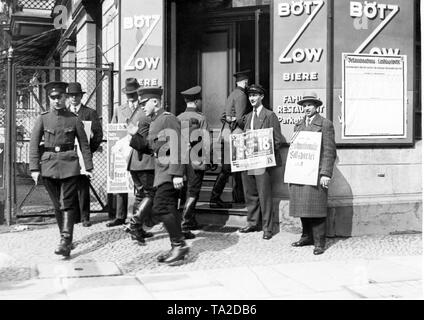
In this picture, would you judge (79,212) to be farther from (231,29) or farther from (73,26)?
(73,26)

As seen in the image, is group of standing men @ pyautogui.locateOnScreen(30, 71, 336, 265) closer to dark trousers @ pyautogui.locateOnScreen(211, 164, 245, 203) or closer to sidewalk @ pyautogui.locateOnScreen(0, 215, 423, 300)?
dark trousers @ pyautogui.locateOnScreen(211, 164, 245, 203)

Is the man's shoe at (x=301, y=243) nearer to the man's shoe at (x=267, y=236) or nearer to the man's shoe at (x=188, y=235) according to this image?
the man's shoe at (x=267, y=236)

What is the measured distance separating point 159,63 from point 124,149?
1486 mm

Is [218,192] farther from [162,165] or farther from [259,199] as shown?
[162,165]

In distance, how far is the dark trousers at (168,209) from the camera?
6.42 meters

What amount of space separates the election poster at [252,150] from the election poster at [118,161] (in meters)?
1.66

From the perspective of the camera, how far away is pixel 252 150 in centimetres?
818

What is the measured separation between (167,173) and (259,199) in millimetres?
2170

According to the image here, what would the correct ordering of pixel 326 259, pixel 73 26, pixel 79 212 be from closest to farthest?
pixel 326 259, pixel 79 212, pixel 73 26

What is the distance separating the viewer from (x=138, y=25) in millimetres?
9328

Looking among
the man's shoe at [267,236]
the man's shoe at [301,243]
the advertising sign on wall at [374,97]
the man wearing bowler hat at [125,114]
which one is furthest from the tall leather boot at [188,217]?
the advertising sign on wall at [374,97]

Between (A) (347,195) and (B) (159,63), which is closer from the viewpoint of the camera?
(A) (347,195)

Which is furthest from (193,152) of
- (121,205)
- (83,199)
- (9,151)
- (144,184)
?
(9,151)
